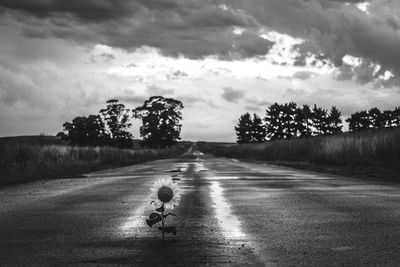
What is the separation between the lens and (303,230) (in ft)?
22.5

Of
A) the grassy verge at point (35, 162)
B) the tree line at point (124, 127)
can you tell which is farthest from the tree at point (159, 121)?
the grassy verge at point (35, 162)

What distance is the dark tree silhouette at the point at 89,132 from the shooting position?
350 feet

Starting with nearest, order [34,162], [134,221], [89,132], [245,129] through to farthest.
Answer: [134,221], [34,162], [89,132], [245,129]

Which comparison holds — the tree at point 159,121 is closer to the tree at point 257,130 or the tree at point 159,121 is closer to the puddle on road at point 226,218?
the tree at point 257,130

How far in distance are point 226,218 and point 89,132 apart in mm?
101929

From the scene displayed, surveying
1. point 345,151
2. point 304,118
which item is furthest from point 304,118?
point 345,151

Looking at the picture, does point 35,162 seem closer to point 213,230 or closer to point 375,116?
point 213,230

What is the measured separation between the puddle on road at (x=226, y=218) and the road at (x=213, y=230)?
0.01 meters

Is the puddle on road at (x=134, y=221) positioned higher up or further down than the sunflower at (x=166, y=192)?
further down

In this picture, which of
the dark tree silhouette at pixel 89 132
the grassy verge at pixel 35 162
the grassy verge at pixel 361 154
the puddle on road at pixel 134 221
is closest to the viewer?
the puddle on road at pixel 134 221

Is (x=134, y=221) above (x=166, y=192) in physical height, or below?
below

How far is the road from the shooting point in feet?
17.1

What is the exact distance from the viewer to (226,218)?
807cm

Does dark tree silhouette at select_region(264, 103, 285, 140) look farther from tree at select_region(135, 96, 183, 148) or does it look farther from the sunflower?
the sunflower
